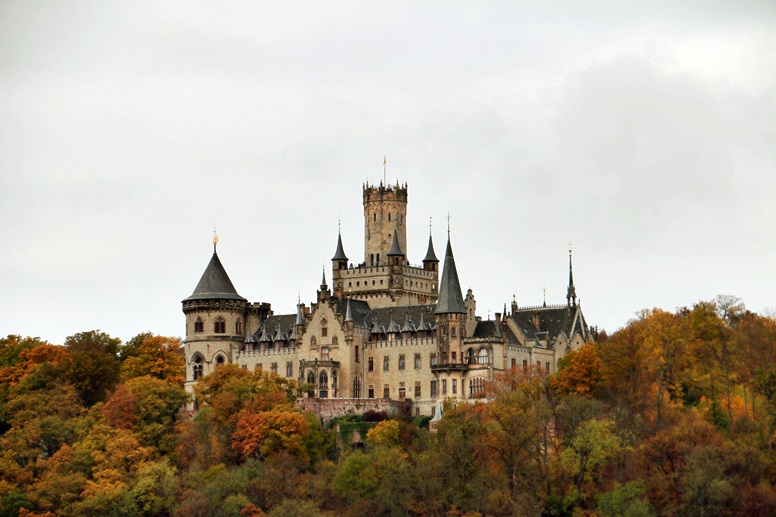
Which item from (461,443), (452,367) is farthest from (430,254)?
(461,443)

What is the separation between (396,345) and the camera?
135625 mm

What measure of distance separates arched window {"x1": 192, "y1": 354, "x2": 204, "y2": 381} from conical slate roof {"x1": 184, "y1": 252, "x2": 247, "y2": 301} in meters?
4.51


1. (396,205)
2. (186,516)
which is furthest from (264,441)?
(396,205)

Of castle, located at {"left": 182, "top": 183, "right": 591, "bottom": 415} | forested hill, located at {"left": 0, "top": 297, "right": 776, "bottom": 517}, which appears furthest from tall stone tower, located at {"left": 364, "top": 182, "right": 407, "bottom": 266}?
forested hill, located at {"left": 0, "top": 297, "right": 776, "bottom": 517}

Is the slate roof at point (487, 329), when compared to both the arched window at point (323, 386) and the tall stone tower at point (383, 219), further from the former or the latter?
the tall stone tower at point (383, 219)

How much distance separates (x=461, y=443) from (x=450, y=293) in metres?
20.8

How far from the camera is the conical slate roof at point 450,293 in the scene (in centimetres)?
13212

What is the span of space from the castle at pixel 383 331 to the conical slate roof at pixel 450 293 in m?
0.07

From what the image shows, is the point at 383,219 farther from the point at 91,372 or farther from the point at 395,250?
the point at 91,372

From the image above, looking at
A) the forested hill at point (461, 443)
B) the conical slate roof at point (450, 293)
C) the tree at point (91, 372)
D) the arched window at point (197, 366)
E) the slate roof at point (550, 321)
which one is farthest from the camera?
the arched window at point (197, 366)

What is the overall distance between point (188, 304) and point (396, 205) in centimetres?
1895

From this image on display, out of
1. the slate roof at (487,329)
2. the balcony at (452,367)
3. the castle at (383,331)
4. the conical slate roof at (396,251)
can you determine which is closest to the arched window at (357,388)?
the castle at (383,331)

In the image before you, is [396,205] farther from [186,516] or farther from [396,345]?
[186,516]

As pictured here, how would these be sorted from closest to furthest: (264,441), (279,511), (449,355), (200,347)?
(279,511) < (264,441) < (449,355) < (200,347)
